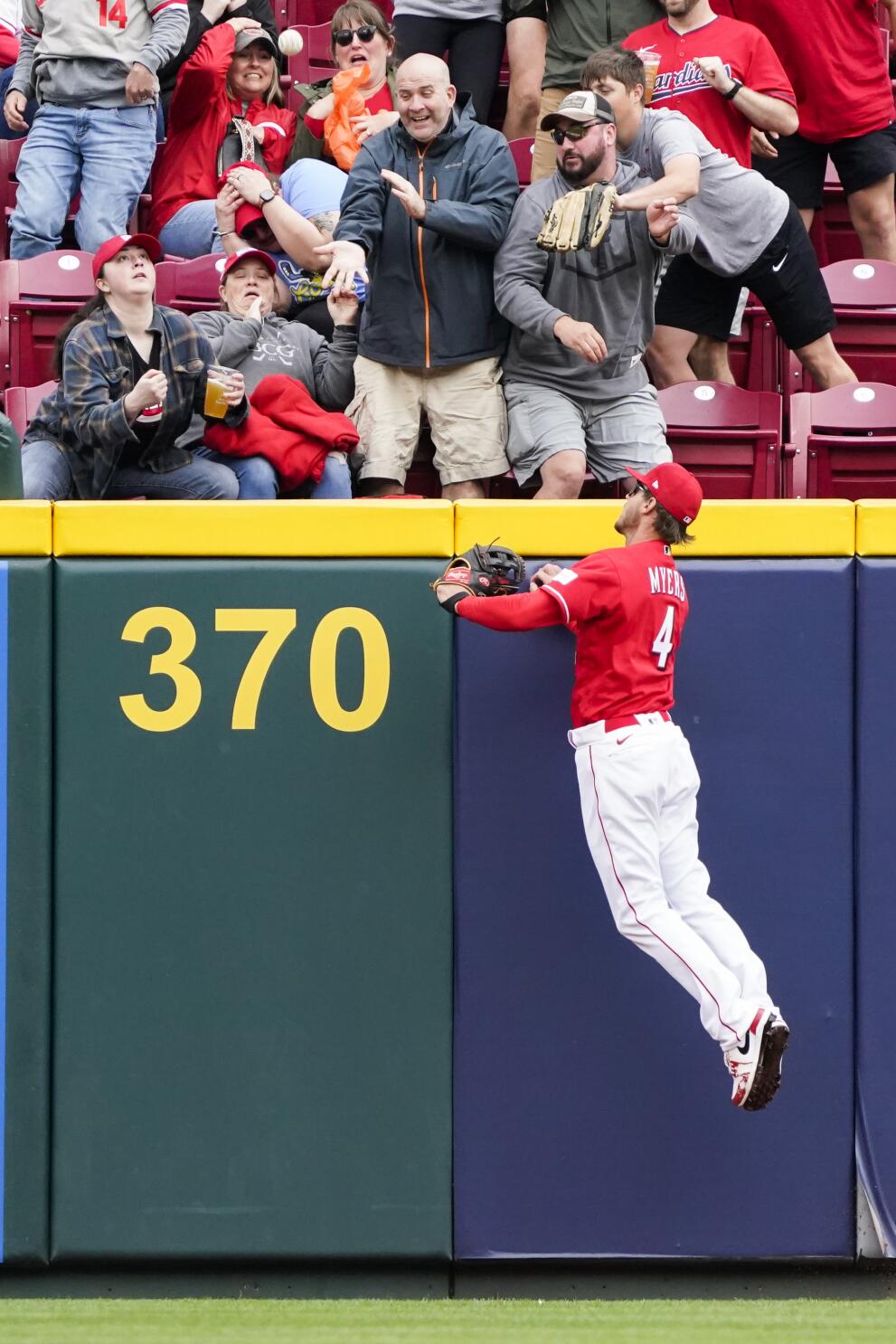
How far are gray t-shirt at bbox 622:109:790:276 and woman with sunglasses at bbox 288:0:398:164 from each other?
4.67 ft

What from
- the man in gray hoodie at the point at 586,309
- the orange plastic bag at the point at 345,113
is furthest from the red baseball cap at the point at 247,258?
the orange plastic bag at the point at 345,113

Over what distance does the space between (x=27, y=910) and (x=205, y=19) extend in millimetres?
4845

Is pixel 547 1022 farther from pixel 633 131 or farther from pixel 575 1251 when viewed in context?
pixel 633 131

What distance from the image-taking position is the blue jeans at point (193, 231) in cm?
695

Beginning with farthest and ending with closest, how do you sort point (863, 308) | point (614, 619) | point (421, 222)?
point (863, 308)
point (421, 222)
point (614, 619)

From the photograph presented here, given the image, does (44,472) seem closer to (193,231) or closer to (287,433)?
(287,433)

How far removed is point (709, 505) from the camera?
4.12 m

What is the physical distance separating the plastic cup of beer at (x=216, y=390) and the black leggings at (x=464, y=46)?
2.81 metres

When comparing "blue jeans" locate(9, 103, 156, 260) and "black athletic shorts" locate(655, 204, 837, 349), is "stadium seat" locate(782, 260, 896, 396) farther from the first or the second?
"blue jeans" locate(9, 103, 156, 260)

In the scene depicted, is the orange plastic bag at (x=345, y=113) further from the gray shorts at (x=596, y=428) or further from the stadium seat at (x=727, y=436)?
the gray shorts at (x=596, y=428)

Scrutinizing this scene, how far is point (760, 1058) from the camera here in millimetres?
3689

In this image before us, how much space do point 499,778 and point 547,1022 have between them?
0.60m

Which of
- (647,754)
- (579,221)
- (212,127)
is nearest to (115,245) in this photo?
(579,221)

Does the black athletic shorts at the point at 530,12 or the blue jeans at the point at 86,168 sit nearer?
the blue jeans at the point at 86,168
